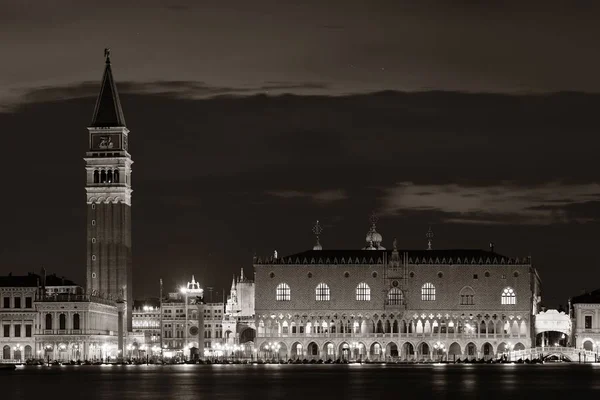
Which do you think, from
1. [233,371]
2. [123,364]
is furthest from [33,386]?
[123,364]

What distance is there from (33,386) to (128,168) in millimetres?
82337

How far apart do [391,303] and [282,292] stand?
12436 mm

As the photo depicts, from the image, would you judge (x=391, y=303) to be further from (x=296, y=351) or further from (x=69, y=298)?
(x=69, y=298)

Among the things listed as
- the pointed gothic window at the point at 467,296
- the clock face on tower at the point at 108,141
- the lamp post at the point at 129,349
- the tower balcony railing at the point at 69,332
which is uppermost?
the clock face on tower at the point at 108,141

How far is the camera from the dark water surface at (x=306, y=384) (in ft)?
328

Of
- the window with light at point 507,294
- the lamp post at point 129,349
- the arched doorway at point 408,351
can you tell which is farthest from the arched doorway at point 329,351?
the lamp post at point 129,349

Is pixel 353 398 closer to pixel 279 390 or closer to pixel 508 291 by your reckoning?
pixel 279 390

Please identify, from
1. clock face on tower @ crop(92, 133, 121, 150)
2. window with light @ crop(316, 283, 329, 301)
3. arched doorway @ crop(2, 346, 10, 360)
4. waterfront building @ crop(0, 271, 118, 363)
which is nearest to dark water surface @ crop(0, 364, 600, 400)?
waterfront building @ crop(0, 271, 118, 363)

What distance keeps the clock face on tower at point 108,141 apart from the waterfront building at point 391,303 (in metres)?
23.9

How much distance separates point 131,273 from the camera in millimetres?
191500

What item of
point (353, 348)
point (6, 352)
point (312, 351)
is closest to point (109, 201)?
point (6, 352)

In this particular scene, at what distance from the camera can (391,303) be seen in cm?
17875

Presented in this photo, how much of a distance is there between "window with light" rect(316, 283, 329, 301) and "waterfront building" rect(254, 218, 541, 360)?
0.11 meters

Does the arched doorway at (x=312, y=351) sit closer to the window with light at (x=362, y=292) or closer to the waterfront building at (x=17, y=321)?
the window with light at (x=362, y=292)
